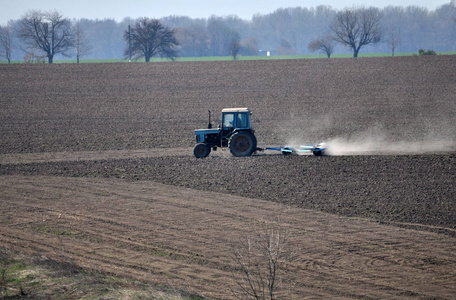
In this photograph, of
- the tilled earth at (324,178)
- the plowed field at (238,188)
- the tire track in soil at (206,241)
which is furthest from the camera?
the tilled earth at (324,178)

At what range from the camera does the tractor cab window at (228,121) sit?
2197 centimetres

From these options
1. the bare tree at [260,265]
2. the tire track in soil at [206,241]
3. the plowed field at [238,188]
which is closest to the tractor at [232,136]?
the plowed field at [238,188]

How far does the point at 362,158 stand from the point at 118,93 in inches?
1075

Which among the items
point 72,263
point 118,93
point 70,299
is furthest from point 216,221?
point 118,93

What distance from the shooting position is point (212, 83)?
154 ft

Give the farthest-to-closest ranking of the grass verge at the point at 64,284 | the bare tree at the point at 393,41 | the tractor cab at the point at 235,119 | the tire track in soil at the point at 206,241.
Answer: the bare tree at the point at 393,41 < the tractor cab at the point at 235,119 < the tire track in soil at the point at 206,241 < the grass verge at the point at 64,284

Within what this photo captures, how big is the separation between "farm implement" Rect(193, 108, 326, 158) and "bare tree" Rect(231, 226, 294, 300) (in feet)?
30.4

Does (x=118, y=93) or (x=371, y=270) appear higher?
(x=118, y=93)

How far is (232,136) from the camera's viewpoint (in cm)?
2192

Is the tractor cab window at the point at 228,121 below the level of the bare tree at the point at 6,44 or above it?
below

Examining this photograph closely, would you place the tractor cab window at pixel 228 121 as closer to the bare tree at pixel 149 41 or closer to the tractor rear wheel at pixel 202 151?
the tractor rear wheel at pixel 202 151

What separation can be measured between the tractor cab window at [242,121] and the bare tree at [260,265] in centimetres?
930

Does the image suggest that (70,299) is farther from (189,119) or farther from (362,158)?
(189,119)

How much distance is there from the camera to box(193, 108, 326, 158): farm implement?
71.9 feet
